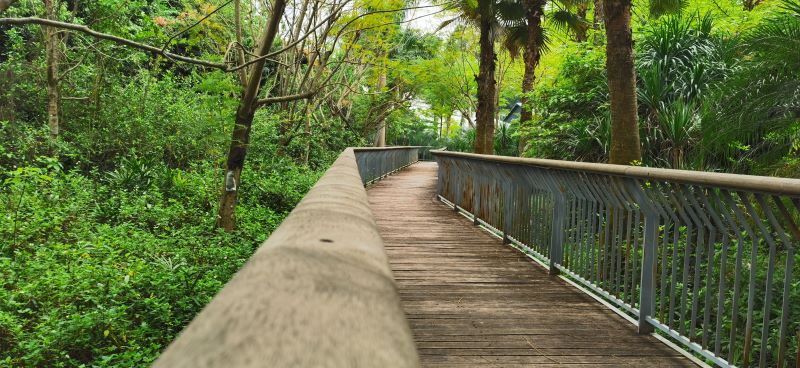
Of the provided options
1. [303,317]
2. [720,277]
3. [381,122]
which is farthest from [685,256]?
[381,122]

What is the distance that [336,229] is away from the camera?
1.11 m

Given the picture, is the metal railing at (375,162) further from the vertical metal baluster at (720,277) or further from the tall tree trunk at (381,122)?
the vertical metal baluster at (720,277)

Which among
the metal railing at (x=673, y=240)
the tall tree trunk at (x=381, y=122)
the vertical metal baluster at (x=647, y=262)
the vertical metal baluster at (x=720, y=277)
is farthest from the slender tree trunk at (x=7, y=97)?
the tall tree trunk at (x=381, y=122)

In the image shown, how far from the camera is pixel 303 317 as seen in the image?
23.3 inches

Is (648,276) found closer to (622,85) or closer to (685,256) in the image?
(685,256)

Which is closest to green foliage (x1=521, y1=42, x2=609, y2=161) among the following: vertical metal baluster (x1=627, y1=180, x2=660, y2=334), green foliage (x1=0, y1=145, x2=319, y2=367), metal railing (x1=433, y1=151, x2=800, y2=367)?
metal railing (x1=433, y1=151, x2=800, y2=367)

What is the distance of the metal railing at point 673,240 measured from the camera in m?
3.01

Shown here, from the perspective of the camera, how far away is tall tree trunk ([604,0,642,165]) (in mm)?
8211

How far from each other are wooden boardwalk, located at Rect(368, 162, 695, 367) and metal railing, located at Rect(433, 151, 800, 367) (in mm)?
189

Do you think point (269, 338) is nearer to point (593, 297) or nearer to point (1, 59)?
point (593, 297)

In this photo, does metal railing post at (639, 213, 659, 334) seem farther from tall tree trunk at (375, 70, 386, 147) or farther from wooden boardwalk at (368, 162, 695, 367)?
tall tree trunk at (375, 70, 386, 147)

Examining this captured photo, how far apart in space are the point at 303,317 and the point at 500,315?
4.08m

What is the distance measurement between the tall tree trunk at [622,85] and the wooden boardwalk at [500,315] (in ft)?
7.67

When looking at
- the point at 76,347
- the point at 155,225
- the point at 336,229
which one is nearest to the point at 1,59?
the point at 155,225
